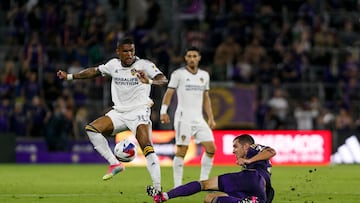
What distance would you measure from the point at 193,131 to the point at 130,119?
2881 mm

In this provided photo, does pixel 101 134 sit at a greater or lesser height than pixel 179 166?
greater

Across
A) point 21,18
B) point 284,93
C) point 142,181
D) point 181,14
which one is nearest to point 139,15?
point 181,14

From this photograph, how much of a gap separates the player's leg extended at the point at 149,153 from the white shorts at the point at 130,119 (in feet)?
0.37

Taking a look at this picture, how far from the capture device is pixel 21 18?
31.3m

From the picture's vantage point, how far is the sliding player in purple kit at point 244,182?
465 inches

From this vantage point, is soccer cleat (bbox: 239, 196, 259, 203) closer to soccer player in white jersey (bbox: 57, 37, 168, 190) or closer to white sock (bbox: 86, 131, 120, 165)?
soccer player in white jersey (bbox: 57, 37, 168, 190)

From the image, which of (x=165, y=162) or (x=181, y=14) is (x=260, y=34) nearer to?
(x=181, y=14)

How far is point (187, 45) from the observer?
30453mm

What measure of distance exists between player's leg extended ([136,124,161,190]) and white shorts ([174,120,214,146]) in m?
2.65

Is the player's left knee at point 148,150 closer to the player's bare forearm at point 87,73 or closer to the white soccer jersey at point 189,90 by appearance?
the player's bare forearm at point 87,73

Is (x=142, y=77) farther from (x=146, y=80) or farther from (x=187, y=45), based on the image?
(x=187, y=45)

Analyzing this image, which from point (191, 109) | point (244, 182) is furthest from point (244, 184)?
point (191, 109)

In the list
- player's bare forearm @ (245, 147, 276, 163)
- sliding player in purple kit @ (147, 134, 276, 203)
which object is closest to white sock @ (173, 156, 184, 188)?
sliding player in purple kit @ (147, 134, 276, 203)

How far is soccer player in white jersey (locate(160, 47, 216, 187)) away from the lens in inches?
678
